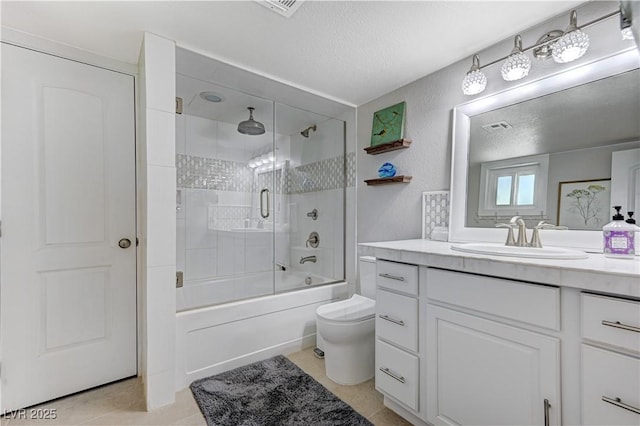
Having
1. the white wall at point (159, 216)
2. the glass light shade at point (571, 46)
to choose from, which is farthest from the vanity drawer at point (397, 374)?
the glass light shade at point (571, 46)

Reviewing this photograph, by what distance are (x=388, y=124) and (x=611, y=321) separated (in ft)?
6.00

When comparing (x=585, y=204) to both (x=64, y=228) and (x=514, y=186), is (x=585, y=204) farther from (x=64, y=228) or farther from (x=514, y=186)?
(x=64, y=228)

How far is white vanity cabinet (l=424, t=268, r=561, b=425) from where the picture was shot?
3.23ft

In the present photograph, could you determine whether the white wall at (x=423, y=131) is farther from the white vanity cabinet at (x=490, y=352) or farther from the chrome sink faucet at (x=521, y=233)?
the white vanity cabinet at (x=490, y=352)

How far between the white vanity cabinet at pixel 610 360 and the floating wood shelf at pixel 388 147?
1.49m

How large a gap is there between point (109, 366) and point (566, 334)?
8.00 feet

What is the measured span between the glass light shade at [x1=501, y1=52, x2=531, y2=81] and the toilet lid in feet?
5.23

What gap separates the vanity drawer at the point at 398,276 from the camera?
140 cm

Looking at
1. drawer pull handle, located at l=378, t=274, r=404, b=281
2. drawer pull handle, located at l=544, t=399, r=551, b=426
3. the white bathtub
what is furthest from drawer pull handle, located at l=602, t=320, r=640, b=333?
the white bathtub

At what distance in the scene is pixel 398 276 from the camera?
58.0 inches

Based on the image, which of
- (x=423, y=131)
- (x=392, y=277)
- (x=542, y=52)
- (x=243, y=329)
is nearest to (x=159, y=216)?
(x=243, y=329)

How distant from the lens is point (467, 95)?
6.07 feet

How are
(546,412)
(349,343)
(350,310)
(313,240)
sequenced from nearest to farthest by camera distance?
1. (546,412)
2. (349,343)
3. (350,310)
4. (313,240)

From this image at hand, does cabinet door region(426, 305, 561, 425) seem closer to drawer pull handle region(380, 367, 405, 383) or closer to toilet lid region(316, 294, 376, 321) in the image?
drawer pull handle region(380, 367, 405, 383)
